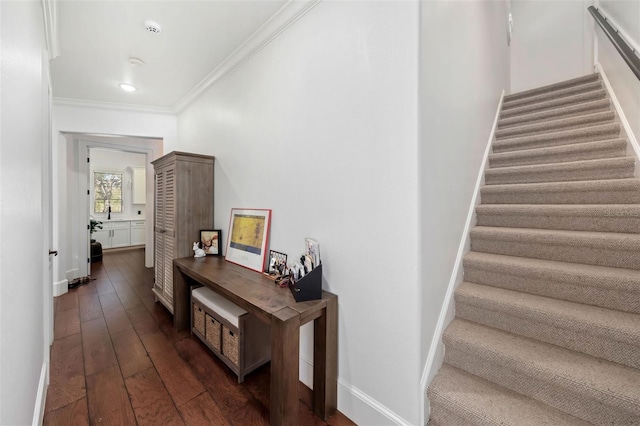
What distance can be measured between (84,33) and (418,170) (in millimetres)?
2888

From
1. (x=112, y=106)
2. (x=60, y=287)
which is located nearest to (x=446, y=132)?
(x=112, y=106)

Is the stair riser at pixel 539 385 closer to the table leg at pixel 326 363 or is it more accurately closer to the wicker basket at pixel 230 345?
the table leg at pixel 326 363

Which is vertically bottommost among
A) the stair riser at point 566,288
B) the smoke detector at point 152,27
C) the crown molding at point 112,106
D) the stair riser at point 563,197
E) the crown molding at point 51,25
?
the stair riser at point 566,288

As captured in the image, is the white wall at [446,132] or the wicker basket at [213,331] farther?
the wicker basket at [213,331]

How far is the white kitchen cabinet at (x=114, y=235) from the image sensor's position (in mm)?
6098

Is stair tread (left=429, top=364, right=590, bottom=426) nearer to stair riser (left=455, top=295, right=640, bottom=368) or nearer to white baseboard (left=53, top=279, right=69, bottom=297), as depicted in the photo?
stair riser (left=455, top=295, right=640, bottom=368)

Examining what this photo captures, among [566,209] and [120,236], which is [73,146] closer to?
[120,236]

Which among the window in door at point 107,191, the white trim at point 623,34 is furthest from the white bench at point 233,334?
the window in door at point 107,191

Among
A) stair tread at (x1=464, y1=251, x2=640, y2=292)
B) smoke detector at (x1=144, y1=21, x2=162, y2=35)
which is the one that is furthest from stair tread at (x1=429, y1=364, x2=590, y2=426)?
smoke detector at (x1=144, y1=21, x2=162, y2=35)

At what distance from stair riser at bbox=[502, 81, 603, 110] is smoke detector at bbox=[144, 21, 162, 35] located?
3983 millimetres

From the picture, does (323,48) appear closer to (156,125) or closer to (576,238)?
(576,238)

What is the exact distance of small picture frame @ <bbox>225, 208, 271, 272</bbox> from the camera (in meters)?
2.14

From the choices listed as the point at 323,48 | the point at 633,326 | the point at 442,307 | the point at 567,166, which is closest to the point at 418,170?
the point at 442,307

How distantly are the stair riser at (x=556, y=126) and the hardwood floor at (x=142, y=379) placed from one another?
317 cm
